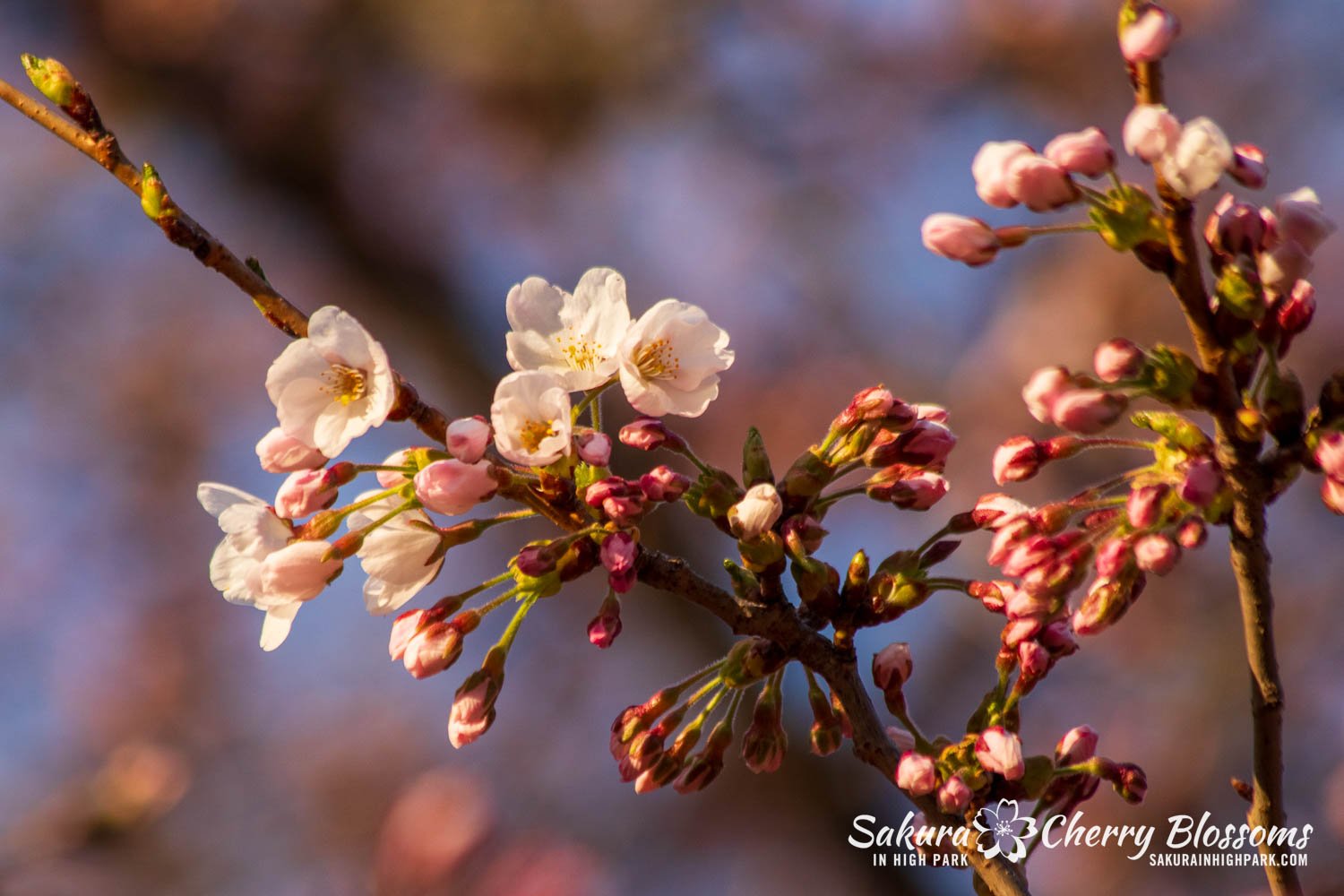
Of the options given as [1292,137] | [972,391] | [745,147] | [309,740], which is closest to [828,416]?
[972,391]

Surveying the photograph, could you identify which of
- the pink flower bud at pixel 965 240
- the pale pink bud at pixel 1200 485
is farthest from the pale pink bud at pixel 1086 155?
the pale pink bud at pixel 1200 485

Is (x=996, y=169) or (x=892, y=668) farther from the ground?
(x=996, y=169)

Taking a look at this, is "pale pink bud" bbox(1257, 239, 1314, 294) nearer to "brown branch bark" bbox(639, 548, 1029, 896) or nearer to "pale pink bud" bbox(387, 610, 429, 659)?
"brown branch bark" bbox(639, 548, 1029, 896)

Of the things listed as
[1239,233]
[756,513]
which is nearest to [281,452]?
[756,513]

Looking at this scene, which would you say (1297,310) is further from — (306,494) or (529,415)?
(306,494)

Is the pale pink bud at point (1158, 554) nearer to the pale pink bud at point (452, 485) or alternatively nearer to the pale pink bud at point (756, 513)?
the pale pink bud at point (756, 513)

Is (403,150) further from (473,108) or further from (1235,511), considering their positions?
(1235,511)

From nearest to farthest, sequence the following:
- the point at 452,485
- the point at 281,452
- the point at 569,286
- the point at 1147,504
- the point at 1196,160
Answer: the point at 1196,160 → the point at 1147,504 → the point at 452,485 → the point at 281,452 → the point at 569,286

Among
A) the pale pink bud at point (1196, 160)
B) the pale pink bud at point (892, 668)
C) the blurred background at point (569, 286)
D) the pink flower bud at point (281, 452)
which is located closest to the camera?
the pale pink bud at point (1196, 160)
